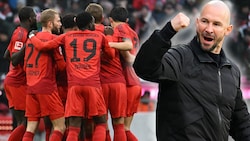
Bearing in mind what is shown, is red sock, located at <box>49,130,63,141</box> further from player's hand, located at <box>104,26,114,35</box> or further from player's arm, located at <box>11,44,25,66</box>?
player's hand, located at <box>104,26,114,35</box>

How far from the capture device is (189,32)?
17.2 m

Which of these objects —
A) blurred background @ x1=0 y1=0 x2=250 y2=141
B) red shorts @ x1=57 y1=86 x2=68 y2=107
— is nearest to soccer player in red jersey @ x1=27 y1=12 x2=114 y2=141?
red shorts @ x1=57 y1=86 x2=68 y2=107

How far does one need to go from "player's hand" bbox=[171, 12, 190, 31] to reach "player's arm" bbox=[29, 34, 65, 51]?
4502 mm

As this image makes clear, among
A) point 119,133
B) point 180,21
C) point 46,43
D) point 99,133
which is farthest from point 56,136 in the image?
point 180,21

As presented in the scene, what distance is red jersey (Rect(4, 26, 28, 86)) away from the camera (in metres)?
10.3

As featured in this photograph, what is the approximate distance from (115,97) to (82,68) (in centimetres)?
99

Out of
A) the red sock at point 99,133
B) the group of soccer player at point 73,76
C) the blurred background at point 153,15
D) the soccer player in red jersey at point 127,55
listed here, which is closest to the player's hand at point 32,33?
the group of soccer player at point 73,76

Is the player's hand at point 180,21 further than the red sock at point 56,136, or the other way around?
the red sock at point 56,136

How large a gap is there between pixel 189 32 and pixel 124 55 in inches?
283

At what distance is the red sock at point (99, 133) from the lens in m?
9.56

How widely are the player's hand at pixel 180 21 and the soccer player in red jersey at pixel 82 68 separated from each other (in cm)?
432

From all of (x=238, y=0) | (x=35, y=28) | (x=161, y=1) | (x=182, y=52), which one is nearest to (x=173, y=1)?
(x=161, y=1)

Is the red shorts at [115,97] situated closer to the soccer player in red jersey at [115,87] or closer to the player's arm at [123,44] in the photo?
the soccer player in red jersey at [115,87]

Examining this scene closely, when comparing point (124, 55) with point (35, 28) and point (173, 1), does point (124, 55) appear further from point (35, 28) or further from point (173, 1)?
point (173, 1)
